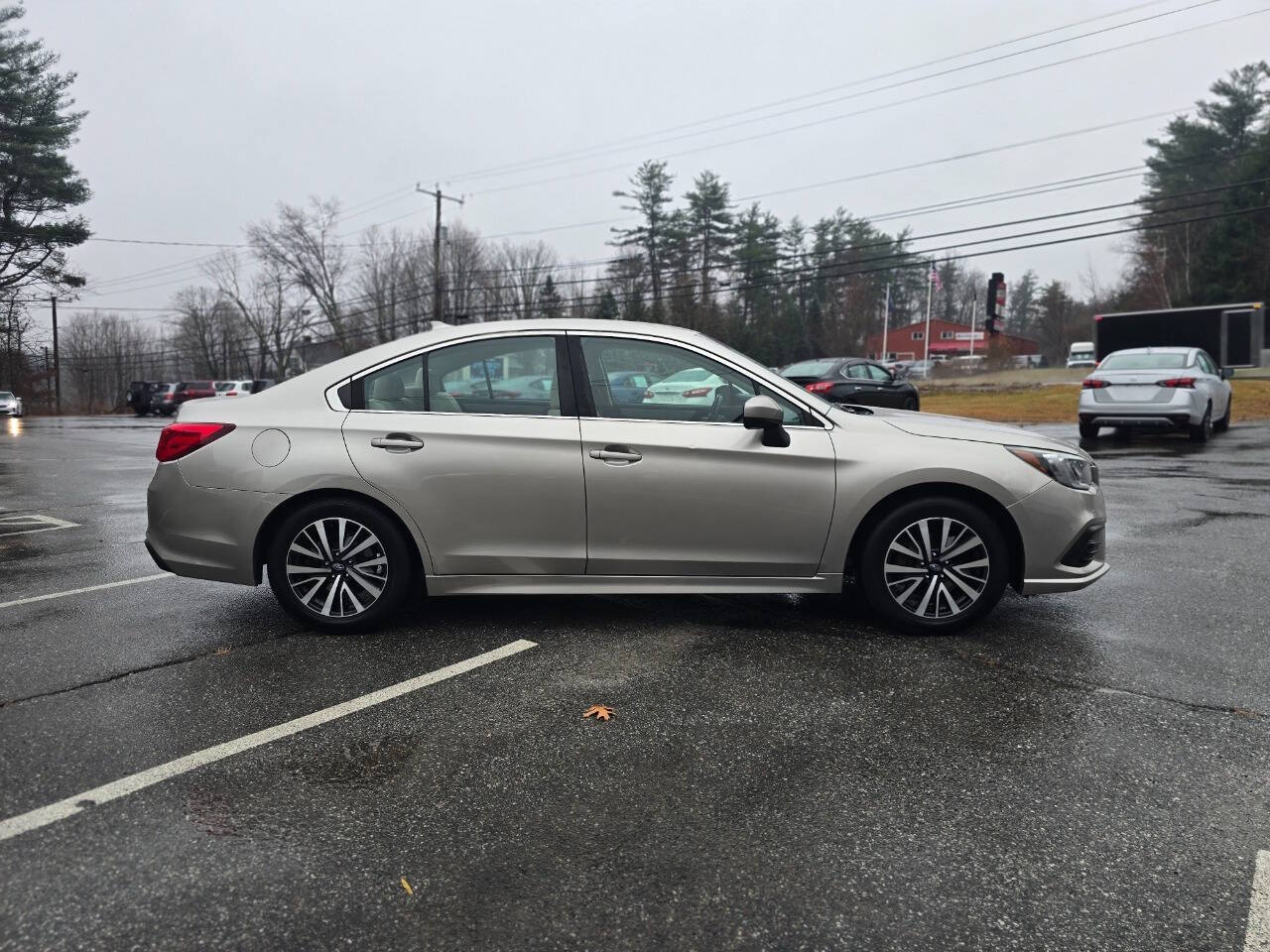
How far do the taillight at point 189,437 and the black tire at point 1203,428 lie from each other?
15328 millimetres

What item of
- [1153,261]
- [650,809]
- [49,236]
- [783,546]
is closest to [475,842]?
[650,809]

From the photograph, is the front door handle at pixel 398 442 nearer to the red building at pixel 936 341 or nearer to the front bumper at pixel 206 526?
the front bumper at pixel 206 526

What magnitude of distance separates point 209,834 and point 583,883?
3.67 feet

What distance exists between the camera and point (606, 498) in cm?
419

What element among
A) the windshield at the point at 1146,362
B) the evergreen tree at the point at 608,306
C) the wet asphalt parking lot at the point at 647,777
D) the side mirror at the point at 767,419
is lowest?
the wet asphalt parking lot at the point at 647,777

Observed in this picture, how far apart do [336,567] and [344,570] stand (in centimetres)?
4

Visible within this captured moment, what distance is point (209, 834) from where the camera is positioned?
8.05ft

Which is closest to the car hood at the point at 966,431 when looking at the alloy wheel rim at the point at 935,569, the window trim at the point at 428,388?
the alloy wheel rim at the point at 935,569

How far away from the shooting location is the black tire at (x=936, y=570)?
4.21m

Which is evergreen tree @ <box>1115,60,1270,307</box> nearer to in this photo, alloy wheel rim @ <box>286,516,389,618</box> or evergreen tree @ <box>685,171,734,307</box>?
evergreen tree @ <box>685,171,734,307</box>

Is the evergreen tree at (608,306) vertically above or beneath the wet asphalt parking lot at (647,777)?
above

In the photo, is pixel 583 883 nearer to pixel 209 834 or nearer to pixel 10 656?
pixel 209 834

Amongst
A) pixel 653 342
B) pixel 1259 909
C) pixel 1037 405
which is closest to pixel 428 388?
pixel 653 342

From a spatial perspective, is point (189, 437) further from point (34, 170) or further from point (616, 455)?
point (34, 170)
